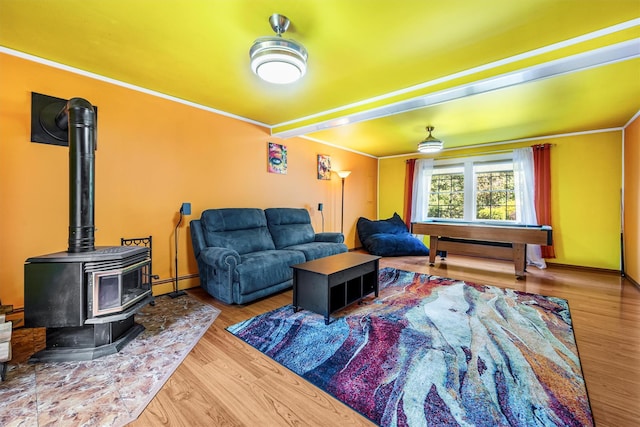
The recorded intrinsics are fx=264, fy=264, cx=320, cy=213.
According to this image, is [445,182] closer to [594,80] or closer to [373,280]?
[594,80]

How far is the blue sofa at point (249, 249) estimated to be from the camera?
9.19 feet

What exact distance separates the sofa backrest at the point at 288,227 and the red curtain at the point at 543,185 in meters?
4.25

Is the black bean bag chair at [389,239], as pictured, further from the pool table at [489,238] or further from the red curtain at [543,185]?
the red curtain at [543,185]

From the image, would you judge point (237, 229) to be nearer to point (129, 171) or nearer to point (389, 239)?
point (129, 171)

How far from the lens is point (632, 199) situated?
3820mm

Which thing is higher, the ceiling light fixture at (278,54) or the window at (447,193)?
the ceiling light fixture at (278,54)

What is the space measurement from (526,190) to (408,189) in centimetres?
229

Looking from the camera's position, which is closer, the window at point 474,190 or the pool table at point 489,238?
the pool table at point 489,238

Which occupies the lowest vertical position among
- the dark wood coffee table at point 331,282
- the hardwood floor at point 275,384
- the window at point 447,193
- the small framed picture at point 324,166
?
the hardwood floor at point 275,384

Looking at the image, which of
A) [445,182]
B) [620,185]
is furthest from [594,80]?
[445,182]

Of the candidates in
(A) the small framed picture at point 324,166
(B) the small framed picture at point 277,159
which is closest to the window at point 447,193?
(A) the small framed picture at point 324,166

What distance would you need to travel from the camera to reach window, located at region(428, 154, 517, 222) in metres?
5.40

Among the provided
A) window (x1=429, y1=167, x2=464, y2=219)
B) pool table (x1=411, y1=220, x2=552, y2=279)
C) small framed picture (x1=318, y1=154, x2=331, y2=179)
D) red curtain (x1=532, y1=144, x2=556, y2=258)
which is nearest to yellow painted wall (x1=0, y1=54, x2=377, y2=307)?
small framed picture (x1=318, y1=154, x2=331, y2=179)

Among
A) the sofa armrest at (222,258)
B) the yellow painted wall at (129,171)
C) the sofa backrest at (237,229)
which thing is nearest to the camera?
the yellow painted wall at (129,171)
